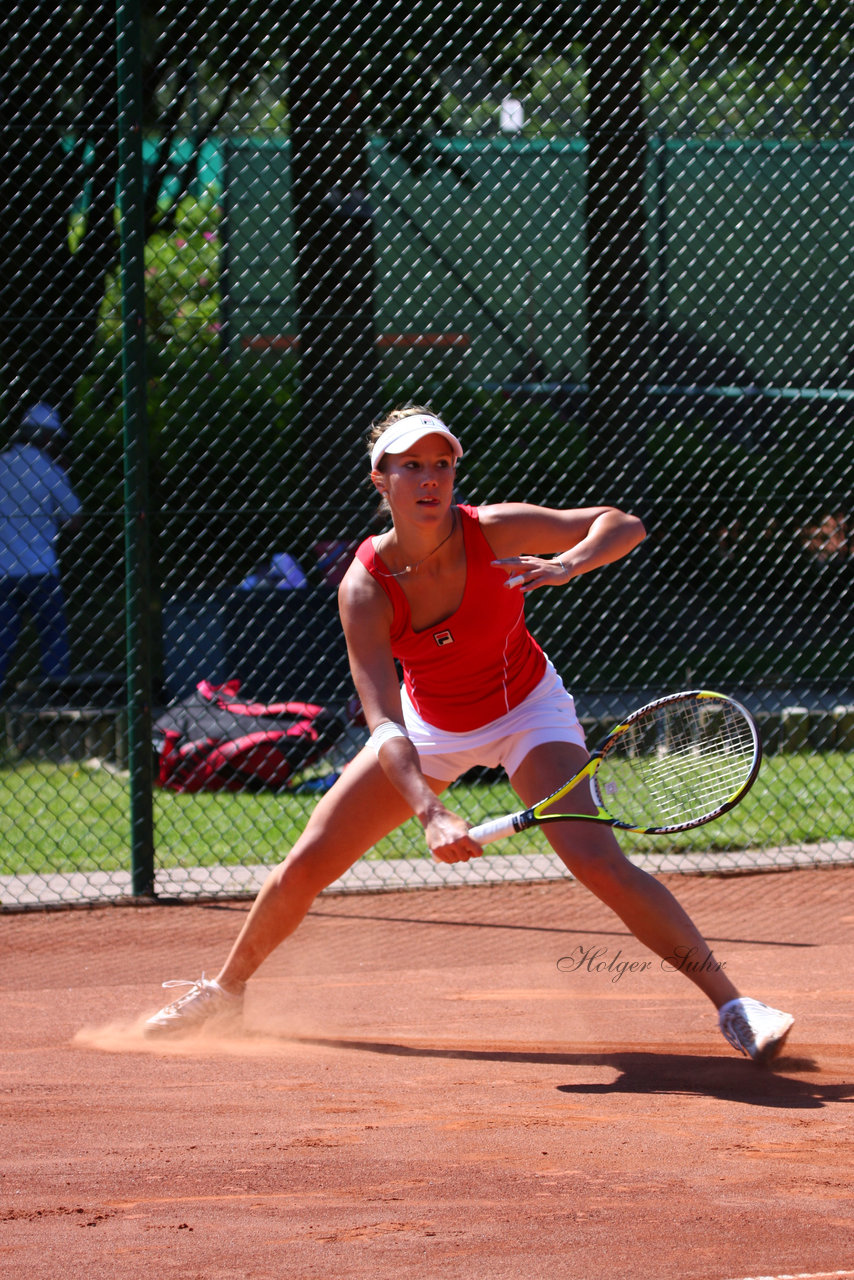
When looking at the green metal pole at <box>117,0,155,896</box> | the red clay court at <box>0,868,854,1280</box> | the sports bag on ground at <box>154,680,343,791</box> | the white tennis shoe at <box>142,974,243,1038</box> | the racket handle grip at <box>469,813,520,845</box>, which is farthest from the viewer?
the sports bag on ground at <box>154,680,343,791</box>

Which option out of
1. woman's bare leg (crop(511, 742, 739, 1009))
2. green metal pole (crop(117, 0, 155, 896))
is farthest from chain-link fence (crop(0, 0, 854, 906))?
woman's bare leg (crop(511, 742, 739, 1009))

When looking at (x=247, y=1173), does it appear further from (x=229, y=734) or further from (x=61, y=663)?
(x=61, y=663)

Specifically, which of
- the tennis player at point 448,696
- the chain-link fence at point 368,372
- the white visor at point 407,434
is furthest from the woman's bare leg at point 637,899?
the chain-link fence at point 368,372

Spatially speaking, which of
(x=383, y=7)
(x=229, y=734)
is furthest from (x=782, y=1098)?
(x=383, y=7)

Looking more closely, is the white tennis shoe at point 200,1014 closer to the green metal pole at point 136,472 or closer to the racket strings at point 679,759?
the racket strings at point 679,759

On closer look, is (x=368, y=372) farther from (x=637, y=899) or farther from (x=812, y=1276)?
(x=812, y=1276)

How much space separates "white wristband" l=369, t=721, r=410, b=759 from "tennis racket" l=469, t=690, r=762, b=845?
30 cm

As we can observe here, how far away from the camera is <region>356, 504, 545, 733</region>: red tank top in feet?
11.1

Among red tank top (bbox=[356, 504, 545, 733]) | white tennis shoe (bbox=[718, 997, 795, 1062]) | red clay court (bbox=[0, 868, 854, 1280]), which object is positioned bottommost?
red clay court (bbox=[0, 868, 854, 1280])

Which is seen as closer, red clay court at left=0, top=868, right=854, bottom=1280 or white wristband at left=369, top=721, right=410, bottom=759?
red clay court at left=0, top=868, right=854, bottom=1280

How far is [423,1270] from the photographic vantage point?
7.25 ft

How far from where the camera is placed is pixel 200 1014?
3.68 metres

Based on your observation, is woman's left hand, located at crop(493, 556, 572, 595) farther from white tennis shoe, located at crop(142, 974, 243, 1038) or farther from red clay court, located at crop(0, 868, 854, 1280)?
white tennis shoe, located at crop(142, 974, 243, 1038)

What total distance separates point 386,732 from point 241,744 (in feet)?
11.9
